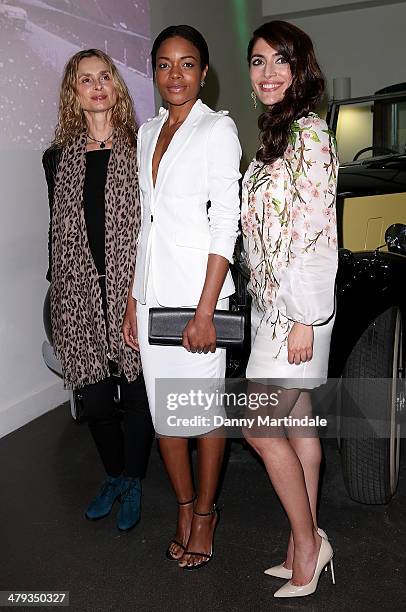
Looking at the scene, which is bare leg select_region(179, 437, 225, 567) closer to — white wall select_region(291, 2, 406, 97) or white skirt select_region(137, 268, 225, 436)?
white skirt select_region(137, 268, 225, 436)

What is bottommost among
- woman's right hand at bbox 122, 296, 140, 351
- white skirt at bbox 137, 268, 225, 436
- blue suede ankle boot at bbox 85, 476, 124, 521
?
blue suede ankle boot at bbox 85, 476, 124, 521

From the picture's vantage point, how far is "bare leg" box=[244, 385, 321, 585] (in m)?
1.86

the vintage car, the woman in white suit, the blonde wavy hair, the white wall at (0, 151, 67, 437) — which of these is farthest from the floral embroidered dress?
the white wall at (0, 151, 67, 437)

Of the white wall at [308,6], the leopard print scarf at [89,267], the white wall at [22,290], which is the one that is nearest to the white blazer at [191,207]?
the leopard print scarf at [89,267]

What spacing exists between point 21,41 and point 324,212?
236cm

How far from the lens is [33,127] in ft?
11.8

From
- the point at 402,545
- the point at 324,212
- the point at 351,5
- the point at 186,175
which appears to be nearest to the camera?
A: the point at 324,212

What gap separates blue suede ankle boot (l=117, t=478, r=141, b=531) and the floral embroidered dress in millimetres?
840

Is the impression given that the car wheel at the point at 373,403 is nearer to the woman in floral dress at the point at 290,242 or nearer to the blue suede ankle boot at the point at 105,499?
the woman in floral dress at the point at 290,242

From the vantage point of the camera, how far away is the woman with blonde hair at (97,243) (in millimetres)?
2295

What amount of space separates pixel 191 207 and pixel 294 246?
13.4 inches

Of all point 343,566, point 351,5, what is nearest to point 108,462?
point 343,566

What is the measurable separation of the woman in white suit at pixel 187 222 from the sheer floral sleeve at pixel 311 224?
22cm

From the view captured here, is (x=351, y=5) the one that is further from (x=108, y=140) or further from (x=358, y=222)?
(x=108, y=140)
